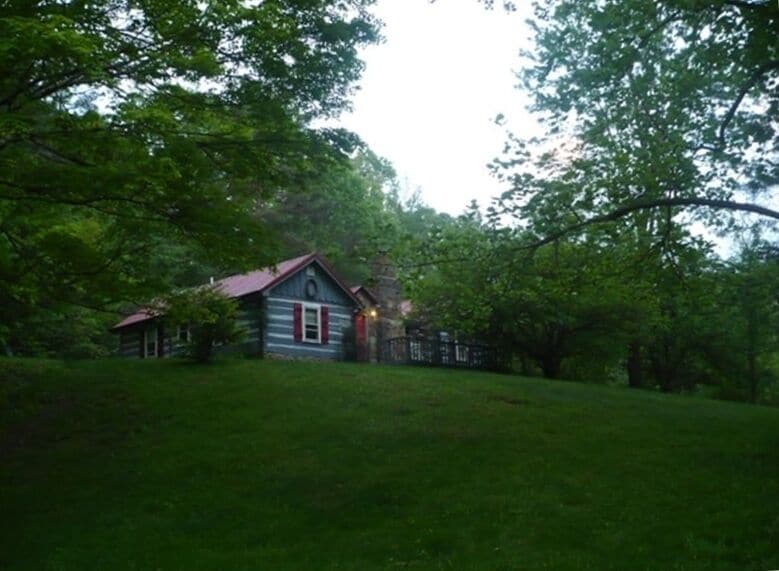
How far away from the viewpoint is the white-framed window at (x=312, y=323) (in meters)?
19.3

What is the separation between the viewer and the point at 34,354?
746 inches

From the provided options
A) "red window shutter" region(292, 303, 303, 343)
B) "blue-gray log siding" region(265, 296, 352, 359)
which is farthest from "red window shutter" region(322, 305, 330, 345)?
"red window shutter" region(292, 303, 303, 343)

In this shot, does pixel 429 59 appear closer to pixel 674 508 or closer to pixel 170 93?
pixel 170 93

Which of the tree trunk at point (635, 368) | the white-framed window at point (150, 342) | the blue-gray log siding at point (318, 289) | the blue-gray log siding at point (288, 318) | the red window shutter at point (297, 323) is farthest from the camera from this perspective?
the white-framed window at point (150, 342)

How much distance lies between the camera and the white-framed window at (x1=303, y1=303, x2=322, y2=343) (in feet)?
63.3

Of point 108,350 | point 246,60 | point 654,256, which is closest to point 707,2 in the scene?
point 654,256

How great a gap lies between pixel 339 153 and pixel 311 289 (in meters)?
11.1

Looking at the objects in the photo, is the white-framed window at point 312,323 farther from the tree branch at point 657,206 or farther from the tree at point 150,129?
the tree branch at point 657,206

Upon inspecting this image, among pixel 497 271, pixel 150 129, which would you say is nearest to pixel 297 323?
pixel 497 271

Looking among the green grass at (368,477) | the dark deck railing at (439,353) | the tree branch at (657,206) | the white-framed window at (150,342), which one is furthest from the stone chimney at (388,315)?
the tree branch at (657,206)

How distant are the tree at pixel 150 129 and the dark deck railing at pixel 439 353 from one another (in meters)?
10.7

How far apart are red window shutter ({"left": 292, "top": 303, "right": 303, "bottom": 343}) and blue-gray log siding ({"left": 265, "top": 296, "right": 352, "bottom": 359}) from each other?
5 centimetres

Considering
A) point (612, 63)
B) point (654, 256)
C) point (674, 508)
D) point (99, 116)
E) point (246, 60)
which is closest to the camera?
point (99, 116)

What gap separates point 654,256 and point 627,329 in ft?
31.9
